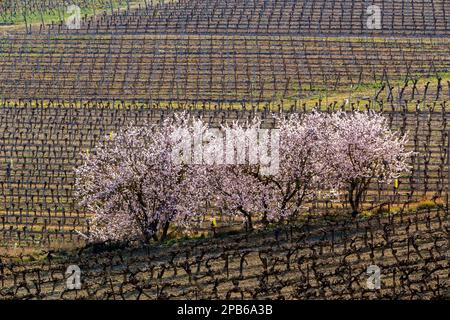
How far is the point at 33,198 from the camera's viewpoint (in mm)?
53938

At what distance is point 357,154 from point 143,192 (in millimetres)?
8896

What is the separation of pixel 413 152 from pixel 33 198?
670 inches

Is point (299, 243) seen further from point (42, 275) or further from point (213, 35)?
point (213, 35)

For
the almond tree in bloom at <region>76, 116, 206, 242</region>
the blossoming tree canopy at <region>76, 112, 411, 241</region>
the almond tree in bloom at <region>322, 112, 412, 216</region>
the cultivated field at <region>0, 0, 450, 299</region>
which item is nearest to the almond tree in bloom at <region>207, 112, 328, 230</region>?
the blossoming tree canopy at <region>76, 112, 411, 241</region>

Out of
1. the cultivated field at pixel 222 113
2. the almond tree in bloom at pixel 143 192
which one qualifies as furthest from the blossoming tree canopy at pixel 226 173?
the cultivated field at pixel 222 113

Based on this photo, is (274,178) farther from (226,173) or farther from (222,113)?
(222,113)

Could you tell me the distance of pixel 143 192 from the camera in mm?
47219

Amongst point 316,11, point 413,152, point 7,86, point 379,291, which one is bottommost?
point 379,291

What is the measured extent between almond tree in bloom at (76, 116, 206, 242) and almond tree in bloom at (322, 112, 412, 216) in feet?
19.2

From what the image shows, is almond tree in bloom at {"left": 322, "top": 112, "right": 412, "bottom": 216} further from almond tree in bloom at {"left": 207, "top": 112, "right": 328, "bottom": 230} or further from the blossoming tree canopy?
almond tree in bloom at {"left": 207, "top": 112, "right": 328, "bottom": 230}

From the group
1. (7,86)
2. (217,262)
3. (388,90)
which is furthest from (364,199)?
(7,86)

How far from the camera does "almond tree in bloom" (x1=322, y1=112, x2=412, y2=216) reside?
48.9m

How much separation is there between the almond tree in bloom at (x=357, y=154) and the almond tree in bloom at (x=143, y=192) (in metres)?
5.84

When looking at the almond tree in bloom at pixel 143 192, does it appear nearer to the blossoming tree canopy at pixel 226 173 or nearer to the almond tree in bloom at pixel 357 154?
the blossoming tree canopy at pixel 226 173
